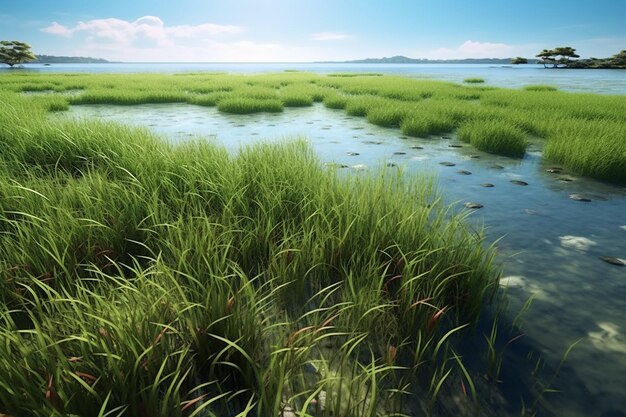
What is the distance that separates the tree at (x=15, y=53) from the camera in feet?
184

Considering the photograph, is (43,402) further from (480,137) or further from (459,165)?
(480,137)

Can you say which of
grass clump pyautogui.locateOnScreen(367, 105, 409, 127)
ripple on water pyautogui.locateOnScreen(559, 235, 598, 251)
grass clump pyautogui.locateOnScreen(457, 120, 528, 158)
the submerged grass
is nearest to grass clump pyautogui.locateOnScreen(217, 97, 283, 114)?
grass clump pyautogui.locateOnScreen(367, 105, 409, 127)

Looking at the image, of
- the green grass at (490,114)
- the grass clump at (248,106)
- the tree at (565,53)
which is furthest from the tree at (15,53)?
the tree at (565,53)

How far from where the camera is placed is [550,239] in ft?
10.6

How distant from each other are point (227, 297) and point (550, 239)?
10.00ft

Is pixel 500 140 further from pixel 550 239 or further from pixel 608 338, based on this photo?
pixel 608 338

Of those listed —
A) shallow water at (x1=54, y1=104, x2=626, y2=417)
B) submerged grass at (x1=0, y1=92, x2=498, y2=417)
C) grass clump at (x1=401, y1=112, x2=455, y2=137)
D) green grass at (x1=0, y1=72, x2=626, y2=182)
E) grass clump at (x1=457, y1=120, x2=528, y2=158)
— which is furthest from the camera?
grass clump at (x1=401, y1=112, x2=455, y2=137)

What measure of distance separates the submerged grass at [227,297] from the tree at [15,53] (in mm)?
74061

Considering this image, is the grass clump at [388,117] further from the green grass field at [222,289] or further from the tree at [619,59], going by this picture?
the tree at [619,59]

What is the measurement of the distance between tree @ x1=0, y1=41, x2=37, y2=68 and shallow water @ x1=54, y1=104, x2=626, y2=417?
71.0m

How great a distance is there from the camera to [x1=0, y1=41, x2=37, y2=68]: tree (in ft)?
184

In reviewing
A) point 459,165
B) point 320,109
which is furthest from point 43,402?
point 320,109

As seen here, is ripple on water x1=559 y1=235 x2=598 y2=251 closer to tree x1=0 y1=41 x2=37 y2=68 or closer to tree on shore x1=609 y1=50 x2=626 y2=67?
tree x1=0 y1=41 x2=37 y2=68

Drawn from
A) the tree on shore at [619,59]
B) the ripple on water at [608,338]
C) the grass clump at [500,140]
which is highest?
the tree on shore at [619,59]
